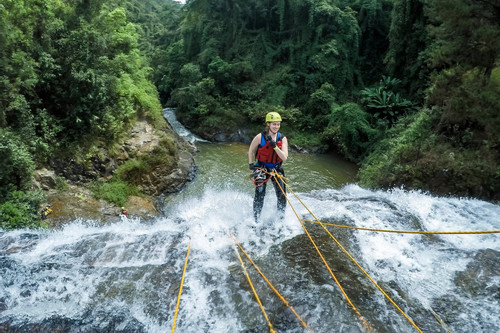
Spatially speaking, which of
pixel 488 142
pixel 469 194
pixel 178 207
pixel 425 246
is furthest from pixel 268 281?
pixel 488 142

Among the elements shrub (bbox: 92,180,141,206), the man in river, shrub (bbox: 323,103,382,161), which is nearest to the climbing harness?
the man in river

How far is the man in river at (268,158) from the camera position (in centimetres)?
558

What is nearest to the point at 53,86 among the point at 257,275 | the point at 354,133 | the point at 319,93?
the point at 257,275

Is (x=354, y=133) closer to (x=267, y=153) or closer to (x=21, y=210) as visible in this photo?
(x=267, y=153)

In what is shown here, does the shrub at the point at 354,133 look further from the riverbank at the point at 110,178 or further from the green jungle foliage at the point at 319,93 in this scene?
the riverbank at the point at 110,178

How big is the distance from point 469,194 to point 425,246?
3.61 m

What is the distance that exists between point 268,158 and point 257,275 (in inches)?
91.7

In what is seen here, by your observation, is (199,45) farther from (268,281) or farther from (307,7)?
(268,281)

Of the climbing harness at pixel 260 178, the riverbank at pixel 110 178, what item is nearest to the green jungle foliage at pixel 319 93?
the riverbank at pixel 110 178

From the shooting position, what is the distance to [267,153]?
583 centimetres

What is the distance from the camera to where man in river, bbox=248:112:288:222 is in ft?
18.3

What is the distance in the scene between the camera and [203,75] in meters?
23.6

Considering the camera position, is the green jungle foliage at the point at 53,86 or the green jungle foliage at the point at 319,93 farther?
the green jungle foliage at the point at 319,93

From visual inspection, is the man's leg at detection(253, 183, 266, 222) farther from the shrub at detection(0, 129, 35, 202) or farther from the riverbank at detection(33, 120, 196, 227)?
the shrub at detection(0, 129, 35, 202)
